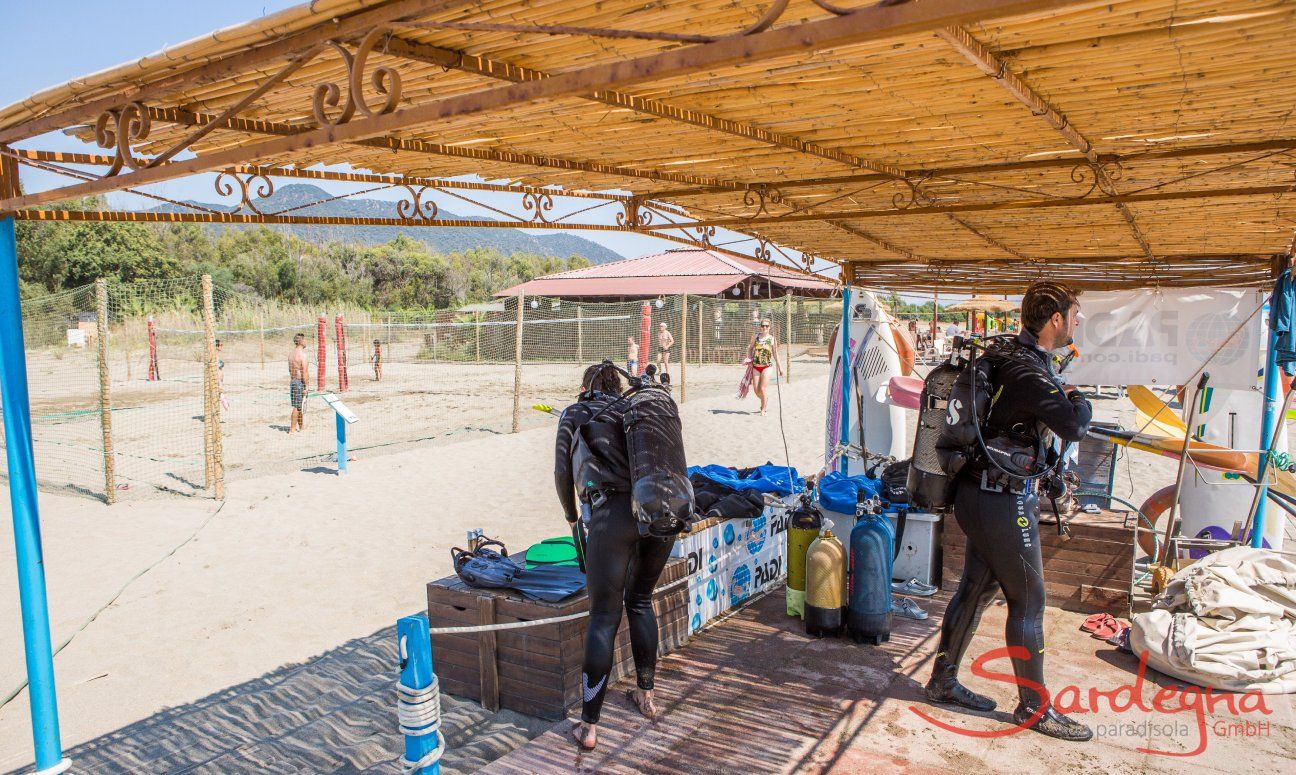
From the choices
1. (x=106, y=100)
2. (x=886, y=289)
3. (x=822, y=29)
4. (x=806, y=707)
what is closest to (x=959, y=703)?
(x=806, y=707)

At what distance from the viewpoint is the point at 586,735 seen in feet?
11.7

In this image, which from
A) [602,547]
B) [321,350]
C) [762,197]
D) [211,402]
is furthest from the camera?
Answer: [321,350]

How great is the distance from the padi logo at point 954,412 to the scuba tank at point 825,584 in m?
1.27

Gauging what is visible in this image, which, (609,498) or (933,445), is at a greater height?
(933,445)

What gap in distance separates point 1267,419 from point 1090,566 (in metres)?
2.12

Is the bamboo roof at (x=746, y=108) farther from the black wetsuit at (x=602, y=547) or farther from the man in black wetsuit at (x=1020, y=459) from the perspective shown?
the black wetsuit at (x=602, y=547)

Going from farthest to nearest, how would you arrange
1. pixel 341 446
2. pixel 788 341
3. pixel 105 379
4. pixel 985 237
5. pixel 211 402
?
pixel 788 341 → pixel 341 446 → pixel 211 402 → pixel 105 379 → pixel 985 237

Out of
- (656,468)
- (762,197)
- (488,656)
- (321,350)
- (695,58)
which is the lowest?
(488,656)

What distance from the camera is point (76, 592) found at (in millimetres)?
7113

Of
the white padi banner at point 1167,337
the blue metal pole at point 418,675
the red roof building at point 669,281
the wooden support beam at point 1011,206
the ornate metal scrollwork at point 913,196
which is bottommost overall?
the blue metal pole at point 418,675

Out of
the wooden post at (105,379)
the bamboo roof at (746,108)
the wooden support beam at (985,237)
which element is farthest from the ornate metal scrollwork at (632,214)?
the wooden post at (105,379)

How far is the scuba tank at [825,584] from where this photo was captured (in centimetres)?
468

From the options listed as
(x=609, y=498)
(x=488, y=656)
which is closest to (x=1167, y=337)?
(x=609, y=498)
